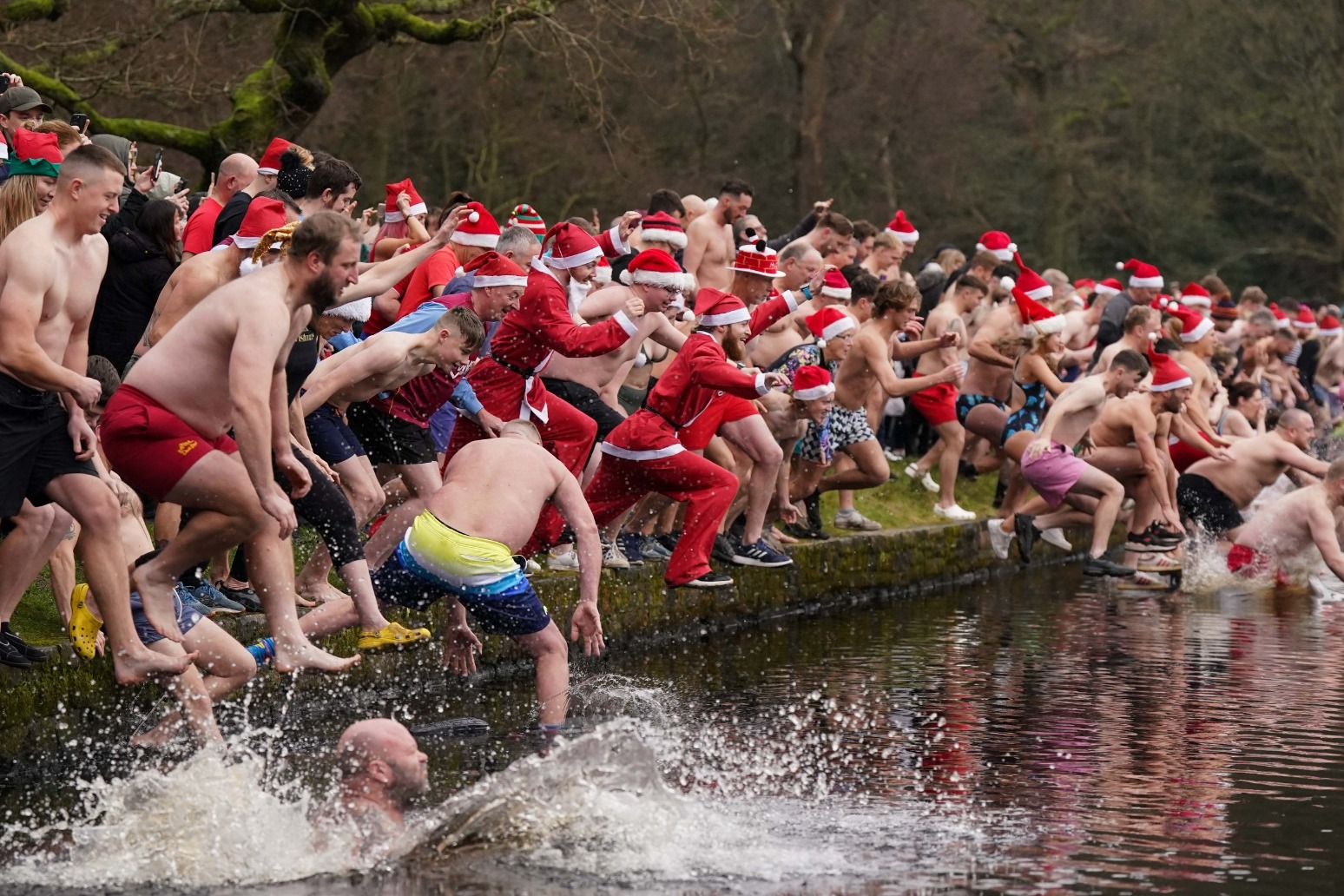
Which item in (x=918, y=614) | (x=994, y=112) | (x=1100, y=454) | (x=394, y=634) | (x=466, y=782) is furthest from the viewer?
(x=994, y=112)

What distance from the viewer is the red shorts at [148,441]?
22.6 feet

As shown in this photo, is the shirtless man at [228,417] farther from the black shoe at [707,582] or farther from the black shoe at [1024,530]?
the black shoe at [1024,530]

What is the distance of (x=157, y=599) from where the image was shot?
7.23 m

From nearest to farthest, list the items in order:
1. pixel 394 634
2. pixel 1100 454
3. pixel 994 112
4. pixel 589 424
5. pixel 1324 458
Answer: pixel 394 634 < pixel 589 424 < pixel 1100 454 < pixel 1324 458 < pixel 994 112

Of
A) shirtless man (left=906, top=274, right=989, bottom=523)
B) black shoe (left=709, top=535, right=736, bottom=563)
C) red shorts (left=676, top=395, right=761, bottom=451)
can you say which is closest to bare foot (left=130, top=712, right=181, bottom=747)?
red shorts (left=676, top=395, right=761, bottom=451)

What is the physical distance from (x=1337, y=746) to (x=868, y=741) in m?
1.90

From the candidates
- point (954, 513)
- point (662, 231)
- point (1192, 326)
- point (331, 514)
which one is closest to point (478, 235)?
point (662, 231)

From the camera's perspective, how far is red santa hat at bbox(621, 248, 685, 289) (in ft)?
32.3

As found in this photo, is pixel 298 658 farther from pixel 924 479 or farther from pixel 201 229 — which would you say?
pixel 924 479

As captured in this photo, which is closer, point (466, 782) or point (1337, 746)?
point (466, 782)

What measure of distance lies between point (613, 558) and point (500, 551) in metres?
3.16

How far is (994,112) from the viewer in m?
34.0

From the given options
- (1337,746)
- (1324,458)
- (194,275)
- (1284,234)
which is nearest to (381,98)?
(1324,458)

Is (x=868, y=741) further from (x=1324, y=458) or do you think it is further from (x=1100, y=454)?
(x=1324, y=458)
